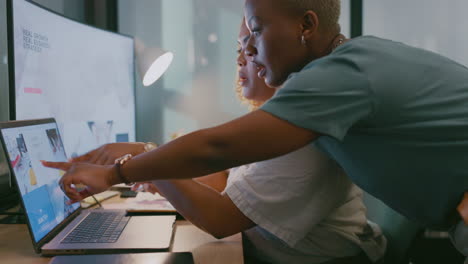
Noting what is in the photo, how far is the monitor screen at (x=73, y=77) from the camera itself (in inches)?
46.9

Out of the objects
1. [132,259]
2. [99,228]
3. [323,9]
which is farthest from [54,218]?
[323,9]

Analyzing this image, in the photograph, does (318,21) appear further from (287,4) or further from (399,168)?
(399,168)

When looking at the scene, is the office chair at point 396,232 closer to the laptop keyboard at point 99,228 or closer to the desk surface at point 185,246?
the desk surface at point 185,246

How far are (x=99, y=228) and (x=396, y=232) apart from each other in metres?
0.79

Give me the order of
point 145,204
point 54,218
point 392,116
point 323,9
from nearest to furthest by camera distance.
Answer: point 392,116 → point 323,9 → point 54,218 → point 145,204

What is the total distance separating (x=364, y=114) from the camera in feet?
2.49

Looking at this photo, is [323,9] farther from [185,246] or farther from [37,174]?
[37,174]

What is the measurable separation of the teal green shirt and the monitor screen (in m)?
0.81

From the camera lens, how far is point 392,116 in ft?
2.63

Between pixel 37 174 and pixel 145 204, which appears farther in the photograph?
pixel 145 204

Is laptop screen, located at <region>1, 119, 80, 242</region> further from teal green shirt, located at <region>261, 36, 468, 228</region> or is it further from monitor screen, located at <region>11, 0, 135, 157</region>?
teal green shirt, located at <region>261, 36, 468, 228</region>

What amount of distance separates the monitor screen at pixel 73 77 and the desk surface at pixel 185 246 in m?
0.32

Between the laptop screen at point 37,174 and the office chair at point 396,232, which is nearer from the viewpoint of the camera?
the laptop screen at point 37,174

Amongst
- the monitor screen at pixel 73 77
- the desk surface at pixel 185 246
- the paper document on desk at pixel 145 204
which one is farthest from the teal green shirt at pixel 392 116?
the monitor screen at pixel 73 77
